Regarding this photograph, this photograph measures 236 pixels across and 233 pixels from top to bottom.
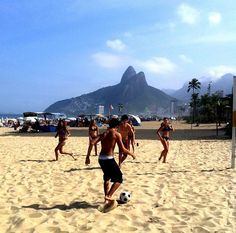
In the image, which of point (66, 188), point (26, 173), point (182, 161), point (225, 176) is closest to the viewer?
point (66, 188)

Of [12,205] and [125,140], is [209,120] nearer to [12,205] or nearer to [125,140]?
[125,140]

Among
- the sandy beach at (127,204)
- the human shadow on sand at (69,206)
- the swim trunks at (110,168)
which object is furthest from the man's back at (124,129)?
the swim trunks at (110,168)

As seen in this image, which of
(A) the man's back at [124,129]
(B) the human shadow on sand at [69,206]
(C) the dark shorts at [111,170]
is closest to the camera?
(C) the dark shorts at [111,170]

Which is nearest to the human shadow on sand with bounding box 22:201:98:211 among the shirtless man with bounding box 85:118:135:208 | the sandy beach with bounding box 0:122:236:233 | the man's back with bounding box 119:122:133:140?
the sandy beach with bounding box 0:122:236:233

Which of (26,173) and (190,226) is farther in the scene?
(26,173)

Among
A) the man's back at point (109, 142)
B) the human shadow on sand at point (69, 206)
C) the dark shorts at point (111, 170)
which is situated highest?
the man's back at point (109, 142)

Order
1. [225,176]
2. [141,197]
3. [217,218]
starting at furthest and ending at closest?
[225,176] → [141,197] → [217,218]

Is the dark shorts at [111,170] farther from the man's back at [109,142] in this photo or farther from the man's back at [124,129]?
the man's back at [124,129]

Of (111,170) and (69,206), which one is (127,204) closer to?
(111,170)

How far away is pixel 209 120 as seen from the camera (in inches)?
3332

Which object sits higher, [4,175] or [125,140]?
[125,140]

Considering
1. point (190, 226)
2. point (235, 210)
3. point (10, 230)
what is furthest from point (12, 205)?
point (235, 210)

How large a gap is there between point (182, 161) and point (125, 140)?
2.32m

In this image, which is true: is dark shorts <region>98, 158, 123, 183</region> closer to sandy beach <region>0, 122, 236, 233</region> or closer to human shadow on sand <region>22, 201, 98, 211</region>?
sandy beach <region>0, 122, 236, 233</region>
